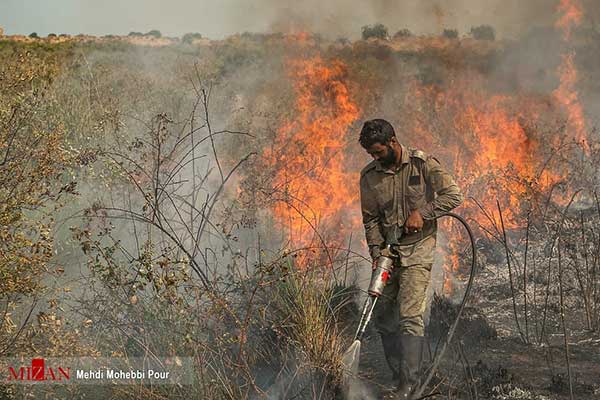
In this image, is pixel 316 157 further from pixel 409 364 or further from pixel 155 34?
pixel 155 34

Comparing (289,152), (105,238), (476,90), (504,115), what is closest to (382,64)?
(476,90)

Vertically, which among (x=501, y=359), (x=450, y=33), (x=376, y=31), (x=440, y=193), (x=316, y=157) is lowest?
(x=501, y=359)

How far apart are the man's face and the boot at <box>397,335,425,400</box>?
119 cm

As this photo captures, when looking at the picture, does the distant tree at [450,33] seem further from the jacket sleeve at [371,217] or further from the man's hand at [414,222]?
the man's hand at [414,222]

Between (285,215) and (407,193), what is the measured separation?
422 centimetres

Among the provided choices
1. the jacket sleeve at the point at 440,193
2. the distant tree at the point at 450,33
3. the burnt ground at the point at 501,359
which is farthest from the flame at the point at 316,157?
the distant tree at the point at 450,33

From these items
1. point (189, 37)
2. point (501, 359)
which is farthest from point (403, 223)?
point (189, 37)

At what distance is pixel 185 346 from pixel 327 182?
19.2 ft

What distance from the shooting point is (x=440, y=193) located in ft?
15.6

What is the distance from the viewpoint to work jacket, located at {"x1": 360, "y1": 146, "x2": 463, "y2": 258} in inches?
186

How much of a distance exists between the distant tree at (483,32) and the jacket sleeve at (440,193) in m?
21.4

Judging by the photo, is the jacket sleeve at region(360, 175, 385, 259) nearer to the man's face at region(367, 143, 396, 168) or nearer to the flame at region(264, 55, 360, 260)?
the man's face at region(367, 143, 396, 168)

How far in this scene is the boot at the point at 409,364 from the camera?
4578 mm

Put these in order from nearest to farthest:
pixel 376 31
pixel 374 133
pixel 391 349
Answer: pixel 374 133 < pixel 391 349 < pixel 376 31
